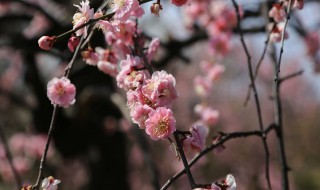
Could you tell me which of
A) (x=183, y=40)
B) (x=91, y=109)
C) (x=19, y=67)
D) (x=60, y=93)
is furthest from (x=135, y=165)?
(x=60, y=93)

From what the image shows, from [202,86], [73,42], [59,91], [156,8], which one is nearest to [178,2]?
[156,8]

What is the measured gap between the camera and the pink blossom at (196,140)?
138 centimetres

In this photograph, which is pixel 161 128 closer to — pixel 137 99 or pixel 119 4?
pixel 137 99

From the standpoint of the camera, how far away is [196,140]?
138cm

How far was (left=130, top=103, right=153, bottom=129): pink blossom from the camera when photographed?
127 cm

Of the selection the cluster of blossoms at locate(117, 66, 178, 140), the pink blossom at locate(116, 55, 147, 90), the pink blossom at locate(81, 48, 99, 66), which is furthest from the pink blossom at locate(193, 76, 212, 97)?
the cluster of blossoms at locate(117, 66, 178, 140)

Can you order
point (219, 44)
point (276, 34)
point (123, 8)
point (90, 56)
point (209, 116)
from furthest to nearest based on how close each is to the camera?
point (219, 44), point (209, 116), point (276, 34), point (90, 56), point (123, 8)

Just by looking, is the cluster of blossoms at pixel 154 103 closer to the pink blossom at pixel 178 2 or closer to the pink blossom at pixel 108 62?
the pink blossom at pixel 178 2

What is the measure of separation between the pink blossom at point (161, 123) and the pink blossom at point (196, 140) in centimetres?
14

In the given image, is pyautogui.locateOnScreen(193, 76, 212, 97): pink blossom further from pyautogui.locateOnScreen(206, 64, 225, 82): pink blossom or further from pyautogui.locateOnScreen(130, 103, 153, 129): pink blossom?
pyautogui.locateOnScreen(130, 103, 153, 129): pink blossom

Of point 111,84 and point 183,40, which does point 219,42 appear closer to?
point 183,40

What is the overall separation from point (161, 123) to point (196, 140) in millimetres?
203

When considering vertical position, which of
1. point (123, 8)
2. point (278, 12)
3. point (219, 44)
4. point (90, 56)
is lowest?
point (123, 8)

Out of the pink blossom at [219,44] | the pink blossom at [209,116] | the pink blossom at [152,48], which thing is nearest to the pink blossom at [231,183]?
the pink blossom at [152,48]
